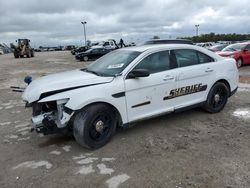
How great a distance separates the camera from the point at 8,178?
12.3ft

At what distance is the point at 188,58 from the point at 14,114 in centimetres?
438

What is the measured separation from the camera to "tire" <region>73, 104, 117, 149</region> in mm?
4289

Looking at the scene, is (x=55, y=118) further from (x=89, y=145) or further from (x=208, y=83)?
(x=208, y=83)

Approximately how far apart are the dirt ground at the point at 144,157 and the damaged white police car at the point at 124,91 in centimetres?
39

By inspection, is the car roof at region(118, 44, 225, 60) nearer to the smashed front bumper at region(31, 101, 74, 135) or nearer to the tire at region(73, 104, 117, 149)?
the tire at region(73, 104, 117, 149)

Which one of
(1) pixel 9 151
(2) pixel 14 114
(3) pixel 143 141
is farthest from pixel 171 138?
(2) pixel 14 114

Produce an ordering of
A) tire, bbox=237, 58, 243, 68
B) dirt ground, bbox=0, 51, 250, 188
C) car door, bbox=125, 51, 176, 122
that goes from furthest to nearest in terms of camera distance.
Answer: tire, bbox=237, 58, 243, 68, car door, bbox=125, 51, 176, 122, dirt ground, bbox=0, 51, 250, 188

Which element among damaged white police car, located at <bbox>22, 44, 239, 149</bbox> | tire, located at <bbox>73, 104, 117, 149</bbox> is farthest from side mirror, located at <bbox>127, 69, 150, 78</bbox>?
tire, located at <bbox>73, 104, 117, 149</bbox>

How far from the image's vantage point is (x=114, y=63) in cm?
521

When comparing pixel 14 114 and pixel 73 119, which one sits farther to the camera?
pixel 14 114

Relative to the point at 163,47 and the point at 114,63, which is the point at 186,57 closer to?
the point at 163,47

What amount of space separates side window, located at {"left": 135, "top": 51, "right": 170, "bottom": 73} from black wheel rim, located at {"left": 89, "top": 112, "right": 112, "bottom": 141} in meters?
1.06

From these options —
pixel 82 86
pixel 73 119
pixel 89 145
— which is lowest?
pixel 89 145

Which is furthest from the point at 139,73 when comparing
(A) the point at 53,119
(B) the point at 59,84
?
(A) the point at 53,119
